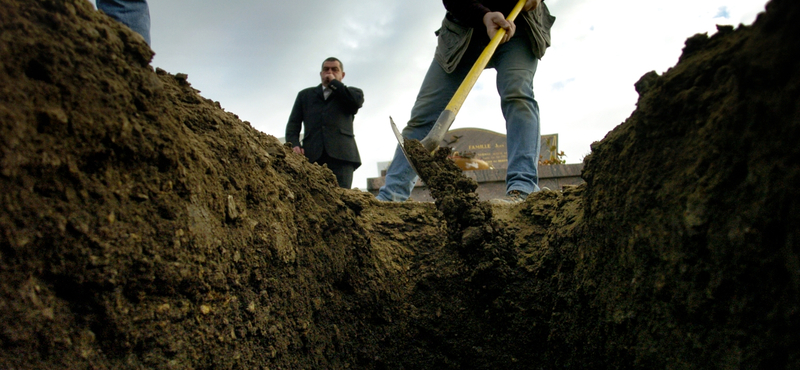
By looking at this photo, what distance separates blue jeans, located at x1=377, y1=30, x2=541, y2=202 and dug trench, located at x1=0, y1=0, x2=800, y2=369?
103 cm

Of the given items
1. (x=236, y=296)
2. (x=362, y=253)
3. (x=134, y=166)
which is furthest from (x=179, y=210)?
(x=362, y=253)

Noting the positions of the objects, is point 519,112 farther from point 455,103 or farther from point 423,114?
point 423,114

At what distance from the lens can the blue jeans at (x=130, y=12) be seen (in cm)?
174

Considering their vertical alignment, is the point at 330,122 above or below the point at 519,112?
above

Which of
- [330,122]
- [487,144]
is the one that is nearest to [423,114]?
[330,122]

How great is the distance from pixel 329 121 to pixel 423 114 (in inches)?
45.8

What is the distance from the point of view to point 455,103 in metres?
2.39

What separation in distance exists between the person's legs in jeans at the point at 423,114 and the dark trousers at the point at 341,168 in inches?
35.1

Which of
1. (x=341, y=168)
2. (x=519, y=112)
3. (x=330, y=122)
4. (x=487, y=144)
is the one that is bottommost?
(x=341, y=168)

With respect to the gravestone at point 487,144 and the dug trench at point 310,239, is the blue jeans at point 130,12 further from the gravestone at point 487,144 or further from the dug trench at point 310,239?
the gravestone at point 487,144

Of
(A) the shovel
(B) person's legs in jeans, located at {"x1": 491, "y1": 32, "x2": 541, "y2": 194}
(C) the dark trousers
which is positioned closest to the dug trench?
(A) the shovel

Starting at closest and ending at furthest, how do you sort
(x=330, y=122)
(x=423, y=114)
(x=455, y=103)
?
1. (x=455, y=103)
2. (x=423, y=114)
3. (x=330, y=122)

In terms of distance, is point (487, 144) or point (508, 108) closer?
point (508, 108)

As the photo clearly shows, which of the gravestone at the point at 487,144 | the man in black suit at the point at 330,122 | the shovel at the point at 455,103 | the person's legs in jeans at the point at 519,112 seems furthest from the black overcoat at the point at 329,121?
the gravestone at the point at 487,144
